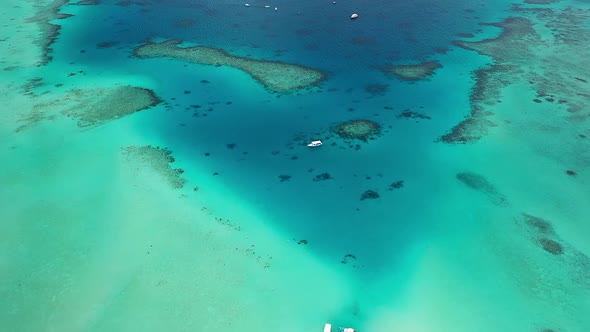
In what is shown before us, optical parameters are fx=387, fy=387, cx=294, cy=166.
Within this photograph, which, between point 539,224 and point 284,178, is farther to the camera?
point 284,178

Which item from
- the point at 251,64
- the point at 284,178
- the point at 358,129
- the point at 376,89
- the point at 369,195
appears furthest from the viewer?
the point at 251,64

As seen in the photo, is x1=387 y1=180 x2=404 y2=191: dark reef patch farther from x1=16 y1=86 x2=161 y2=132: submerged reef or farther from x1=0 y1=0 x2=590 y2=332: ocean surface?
x1=16 y1=86 x2=161 y2=132: submerged reef

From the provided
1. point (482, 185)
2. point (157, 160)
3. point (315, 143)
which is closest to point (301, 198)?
point (315, 143)

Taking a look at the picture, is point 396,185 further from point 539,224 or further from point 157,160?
point 157,160

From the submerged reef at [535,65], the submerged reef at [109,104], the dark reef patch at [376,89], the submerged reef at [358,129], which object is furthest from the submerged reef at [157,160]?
the submerged reef at [535,65]

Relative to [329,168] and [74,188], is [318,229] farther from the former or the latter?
[74,188]

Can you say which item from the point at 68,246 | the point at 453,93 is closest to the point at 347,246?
the point at 68,246
